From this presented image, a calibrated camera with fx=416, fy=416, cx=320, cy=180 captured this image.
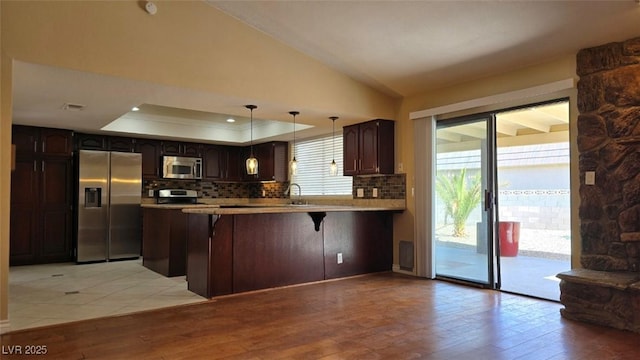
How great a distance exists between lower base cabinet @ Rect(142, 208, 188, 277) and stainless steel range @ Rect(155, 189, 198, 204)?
1976 mm

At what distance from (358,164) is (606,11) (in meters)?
3.33

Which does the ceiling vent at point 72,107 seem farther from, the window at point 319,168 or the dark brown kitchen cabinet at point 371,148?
the window at point 319,168

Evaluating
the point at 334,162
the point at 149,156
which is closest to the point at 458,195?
the point at 334,162

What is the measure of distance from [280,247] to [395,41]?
2550 mm

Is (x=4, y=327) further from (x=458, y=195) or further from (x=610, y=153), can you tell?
(x=610, y=153)

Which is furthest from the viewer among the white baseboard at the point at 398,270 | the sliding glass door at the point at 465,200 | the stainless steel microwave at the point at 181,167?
the stainless steel microwave at the point at 181,167

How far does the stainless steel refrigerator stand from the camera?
6.46 m

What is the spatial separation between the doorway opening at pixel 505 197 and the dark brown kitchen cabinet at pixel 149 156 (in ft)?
16.1

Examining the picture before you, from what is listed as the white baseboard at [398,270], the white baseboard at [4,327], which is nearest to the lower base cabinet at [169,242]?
the white baseboard at [4,327]

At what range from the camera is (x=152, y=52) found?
3750 millimetres

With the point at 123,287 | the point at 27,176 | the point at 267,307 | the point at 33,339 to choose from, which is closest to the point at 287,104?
the point at 267,307

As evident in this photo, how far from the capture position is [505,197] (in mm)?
Answer: 7188

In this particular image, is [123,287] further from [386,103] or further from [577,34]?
[577,34]

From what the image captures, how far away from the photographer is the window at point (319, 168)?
6809 millimetres
